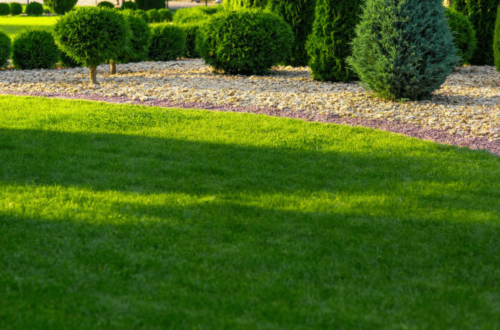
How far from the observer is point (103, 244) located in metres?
4.07

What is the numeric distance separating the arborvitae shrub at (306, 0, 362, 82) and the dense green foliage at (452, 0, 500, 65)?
5063 millimetres

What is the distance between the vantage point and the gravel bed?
788 centimetres

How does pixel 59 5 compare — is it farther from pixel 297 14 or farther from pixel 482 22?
pixel 482 22

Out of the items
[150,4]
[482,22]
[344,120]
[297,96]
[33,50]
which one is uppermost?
[150,4]

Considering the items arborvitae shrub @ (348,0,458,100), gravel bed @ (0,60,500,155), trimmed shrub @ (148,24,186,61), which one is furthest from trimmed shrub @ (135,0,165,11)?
arborvitae shrub @ (348,0,458,100)

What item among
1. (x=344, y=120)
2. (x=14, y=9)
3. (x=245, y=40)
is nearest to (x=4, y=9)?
(x=14, y=9)

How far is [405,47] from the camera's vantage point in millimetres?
9172

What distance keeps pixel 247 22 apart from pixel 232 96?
3.03 m

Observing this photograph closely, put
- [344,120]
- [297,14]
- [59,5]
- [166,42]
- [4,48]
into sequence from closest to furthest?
[344,120] < [4,48] < [297,14] < [166,42] < [59,5]

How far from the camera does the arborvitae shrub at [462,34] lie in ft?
44.3

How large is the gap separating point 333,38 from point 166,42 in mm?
5320

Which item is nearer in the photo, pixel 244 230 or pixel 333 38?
pixel 244 230

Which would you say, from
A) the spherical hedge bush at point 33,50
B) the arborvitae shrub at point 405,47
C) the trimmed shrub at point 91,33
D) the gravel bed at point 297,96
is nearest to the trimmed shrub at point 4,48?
the spherical hedge bush at point 33,50

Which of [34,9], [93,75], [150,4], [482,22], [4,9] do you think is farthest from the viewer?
[34,9]
